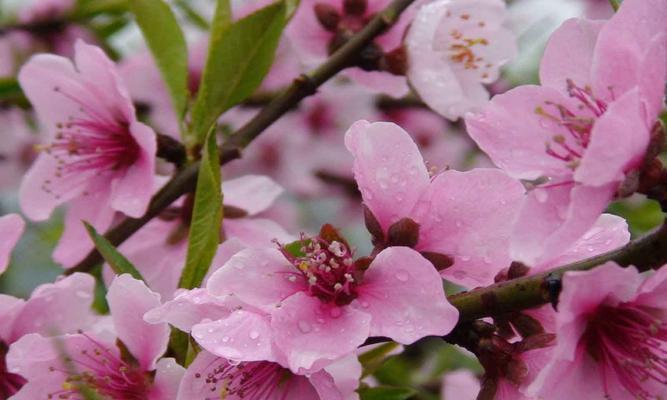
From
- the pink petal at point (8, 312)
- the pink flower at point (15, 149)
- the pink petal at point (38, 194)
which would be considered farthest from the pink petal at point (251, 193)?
the pink flower at point (15, 149)

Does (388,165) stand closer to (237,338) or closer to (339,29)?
(237,338)

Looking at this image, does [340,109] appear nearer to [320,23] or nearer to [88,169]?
[320,23]

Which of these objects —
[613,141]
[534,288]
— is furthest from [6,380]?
[613,141]

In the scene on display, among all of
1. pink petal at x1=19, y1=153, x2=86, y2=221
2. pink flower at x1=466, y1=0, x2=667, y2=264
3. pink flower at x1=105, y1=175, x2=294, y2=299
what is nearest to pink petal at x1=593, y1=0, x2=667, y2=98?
pink flower at x1=466, y1=0, x2=667, y2=264

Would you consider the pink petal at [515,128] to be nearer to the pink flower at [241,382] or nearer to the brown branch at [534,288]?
the brown branch at [534,288]

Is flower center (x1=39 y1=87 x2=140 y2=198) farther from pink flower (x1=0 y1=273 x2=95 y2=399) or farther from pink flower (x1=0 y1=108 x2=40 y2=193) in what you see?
pink flower (x1=0 y1=108 x2=40 y2=193)
